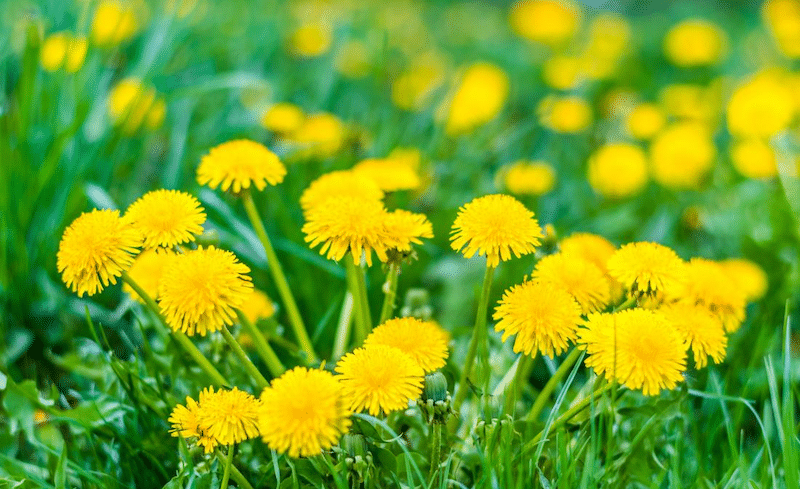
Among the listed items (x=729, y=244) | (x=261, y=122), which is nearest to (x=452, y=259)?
(x=261, y=122)

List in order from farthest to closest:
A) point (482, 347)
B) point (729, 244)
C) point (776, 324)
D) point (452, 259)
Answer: point (729, 244) < point (452, 259) < point (776, 324) < point (482, 347)

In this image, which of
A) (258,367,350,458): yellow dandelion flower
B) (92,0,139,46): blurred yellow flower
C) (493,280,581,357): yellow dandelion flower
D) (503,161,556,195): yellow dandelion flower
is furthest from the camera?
(92,0,139,46): blurred yellow flower

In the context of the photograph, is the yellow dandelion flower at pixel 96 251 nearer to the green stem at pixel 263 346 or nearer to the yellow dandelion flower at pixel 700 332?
the green stem at pixel 263 346

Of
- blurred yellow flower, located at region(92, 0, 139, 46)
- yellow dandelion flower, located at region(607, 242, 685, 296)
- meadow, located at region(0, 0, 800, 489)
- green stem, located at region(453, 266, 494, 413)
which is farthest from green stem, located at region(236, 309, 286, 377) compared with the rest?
blurred yellow flower, located at region(92, 0, 139, 46)

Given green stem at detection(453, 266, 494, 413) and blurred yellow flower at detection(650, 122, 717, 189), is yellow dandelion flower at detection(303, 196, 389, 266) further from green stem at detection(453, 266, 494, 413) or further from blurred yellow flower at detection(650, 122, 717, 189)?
blurred yellow flower at detection(650, 122, 717, 189)

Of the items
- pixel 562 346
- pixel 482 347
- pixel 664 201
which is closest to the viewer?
pixel 562 346

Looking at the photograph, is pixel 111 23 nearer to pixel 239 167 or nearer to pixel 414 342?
pixel 239 167

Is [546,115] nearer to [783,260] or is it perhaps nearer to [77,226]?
[783,260]
